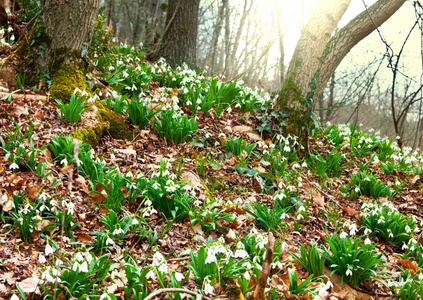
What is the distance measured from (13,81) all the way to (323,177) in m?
4.14

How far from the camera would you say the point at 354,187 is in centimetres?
455

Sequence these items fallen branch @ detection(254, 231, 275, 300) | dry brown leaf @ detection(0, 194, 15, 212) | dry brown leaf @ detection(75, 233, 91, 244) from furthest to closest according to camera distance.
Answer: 1. dry brown leaf @ detection(75, 233, 91, 244)
2. dry brown leaf @ detection(0, 194, 15, 212)
3. fallen branch @ detection(254, 231, 275, 300)

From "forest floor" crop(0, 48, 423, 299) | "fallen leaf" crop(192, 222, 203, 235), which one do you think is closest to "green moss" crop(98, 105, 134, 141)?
"forest floor" crop(0, 48, 423, 299)

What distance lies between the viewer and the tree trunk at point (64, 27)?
3.96 meters

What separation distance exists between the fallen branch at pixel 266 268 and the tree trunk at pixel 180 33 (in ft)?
18.5

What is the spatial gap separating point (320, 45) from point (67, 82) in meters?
3.55

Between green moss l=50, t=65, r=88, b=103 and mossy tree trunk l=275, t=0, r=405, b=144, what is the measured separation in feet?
9.48

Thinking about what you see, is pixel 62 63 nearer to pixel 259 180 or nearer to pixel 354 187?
pixel 259 180

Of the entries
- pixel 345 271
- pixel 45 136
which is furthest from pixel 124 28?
pixel 345 271

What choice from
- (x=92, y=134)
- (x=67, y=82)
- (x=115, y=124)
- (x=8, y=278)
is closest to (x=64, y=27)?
(x=67, y=82)

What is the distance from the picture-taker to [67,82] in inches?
158

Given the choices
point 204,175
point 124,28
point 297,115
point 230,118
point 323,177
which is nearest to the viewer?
point 204,175

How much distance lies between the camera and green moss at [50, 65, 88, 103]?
3.89m

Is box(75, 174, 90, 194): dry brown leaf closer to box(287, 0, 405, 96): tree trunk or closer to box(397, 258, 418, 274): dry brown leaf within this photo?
box(397, 258, 418, 274): dry brown leaf
